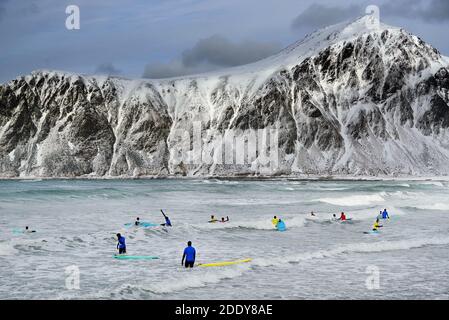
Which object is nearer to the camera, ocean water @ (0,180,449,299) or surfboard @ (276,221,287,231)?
ocean water @ (0,180,449,299)

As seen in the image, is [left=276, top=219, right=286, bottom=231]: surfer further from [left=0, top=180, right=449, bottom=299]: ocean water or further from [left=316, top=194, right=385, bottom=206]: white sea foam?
[left=316, top=194, right=385, bottom=206]: white sea foam

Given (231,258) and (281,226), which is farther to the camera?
(281,226)

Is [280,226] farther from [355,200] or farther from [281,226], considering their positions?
[355,200]

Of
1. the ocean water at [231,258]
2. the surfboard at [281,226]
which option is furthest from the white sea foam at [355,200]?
the surfboard at [281,226]

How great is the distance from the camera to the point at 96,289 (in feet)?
70.5

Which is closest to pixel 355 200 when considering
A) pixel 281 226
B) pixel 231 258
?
pixel 281 226

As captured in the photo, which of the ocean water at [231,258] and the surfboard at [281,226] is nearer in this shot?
the ocean water at [231,258]

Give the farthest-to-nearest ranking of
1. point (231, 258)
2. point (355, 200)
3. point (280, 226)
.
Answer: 1. point (355, 200)
2. point (280, 226)
3. point (231, 258)

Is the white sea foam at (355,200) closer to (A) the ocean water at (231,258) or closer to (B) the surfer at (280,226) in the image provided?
(A) the ocean water at (231,258)

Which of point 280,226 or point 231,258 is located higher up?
point 231,258

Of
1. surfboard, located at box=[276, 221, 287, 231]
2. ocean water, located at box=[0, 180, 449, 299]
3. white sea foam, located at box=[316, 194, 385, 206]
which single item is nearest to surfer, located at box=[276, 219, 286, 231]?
surfboard, located at box=[276, 221, 287, 231]

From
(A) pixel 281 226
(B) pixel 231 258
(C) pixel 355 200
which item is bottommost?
(C) pixel 355 200
